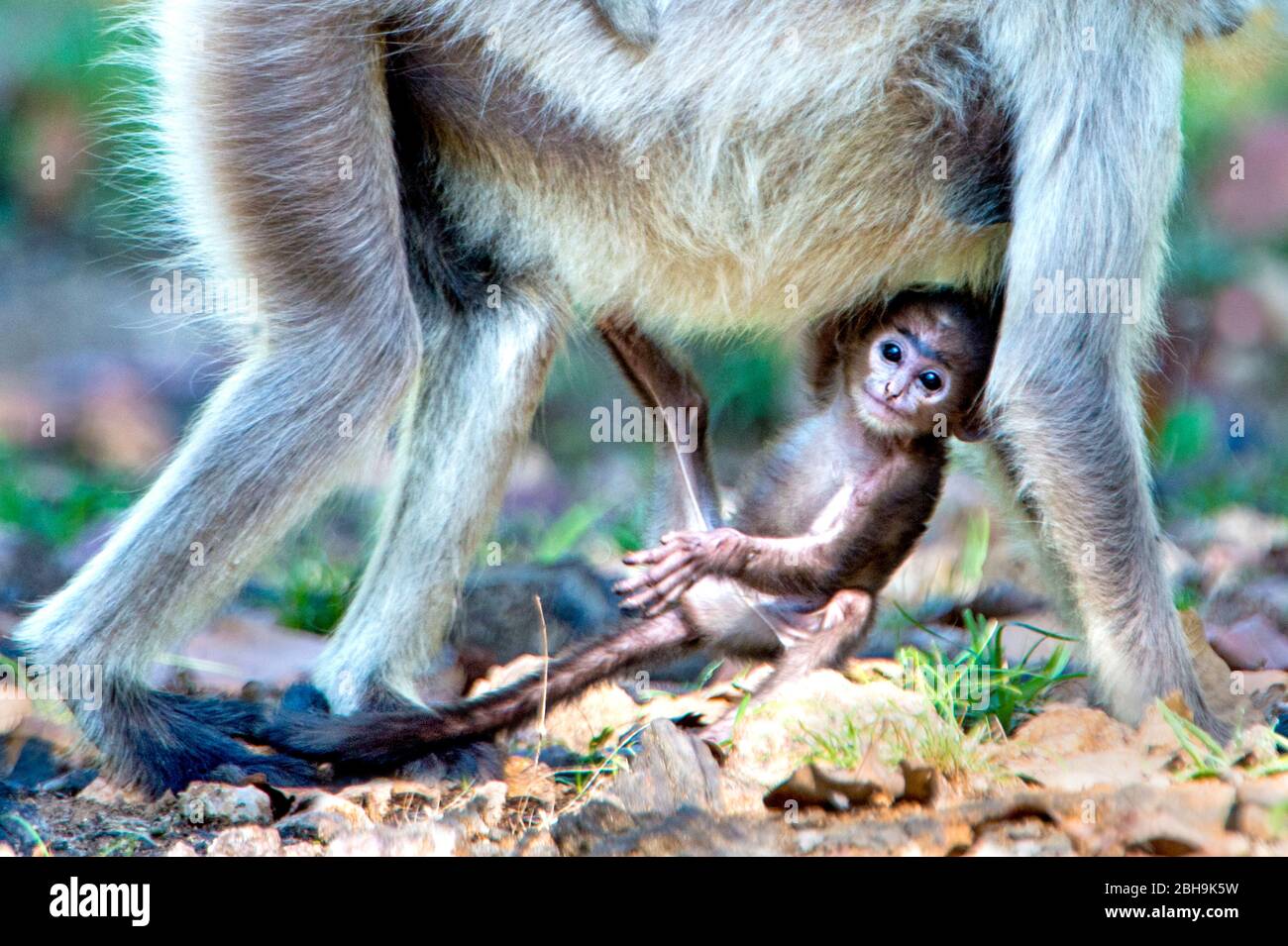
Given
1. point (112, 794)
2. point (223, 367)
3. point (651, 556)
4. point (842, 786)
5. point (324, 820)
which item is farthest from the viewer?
point (223, 367)

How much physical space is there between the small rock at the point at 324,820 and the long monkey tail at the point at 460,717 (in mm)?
189

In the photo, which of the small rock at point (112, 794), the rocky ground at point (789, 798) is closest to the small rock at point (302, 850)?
the rocky ground at point (789, 798)

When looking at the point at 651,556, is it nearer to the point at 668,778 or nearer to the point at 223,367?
the point at 668,778

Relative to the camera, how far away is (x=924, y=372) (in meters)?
3.70

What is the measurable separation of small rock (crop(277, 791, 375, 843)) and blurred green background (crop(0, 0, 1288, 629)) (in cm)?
140

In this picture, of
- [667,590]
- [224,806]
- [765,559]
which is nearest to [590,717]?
[667,590]

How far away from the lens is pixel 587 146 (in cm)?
356

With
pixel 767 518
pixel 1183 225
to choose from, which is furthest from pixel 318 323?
pixel 1183 225

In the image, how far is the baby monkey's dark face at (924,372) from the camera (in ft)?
12.1

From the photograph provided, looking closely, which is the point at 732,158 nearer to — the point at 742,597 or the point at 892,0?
the point at 892,0

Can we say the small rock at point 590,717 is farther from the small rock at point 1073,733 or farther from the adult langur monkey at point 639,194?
the small rock at point 1073,733

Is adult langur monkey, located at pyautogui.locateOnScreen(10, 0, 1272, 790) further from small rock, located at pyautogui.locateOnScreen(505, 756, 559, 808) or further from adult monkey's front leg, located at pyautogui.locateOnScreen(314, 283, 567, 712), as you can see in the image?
small rock, located at pyautogui.locateOnScreen(505, 756, 559, 808)

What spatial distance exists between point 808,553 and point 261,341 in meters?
1.48

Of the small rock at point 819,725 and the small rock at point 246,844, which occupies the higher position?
the small rock at point 819,725
